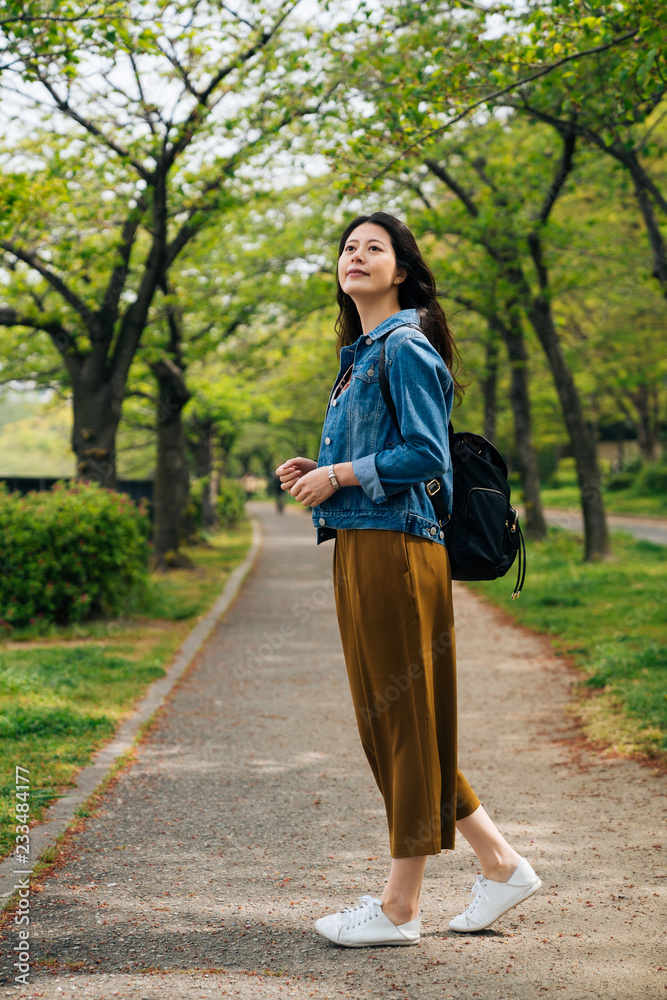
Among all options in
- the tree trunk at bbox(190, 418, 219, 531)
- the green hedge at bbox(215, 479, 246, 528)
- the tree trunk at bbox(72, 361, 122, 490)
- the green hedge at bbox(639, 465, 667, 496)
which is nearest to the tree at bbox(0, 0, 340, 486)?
the tree trunk at bbox(72, 361, 122, 490)

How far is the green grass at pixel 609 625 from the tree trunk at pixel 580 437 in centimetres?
47

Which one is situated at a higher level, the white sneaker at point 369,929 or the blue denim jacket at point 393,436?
the blue denim jacket at point 393,436

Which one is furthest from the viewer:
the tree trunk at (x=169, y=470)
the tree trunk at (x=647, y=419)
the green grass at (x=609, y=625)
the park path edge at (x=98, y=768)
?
the tree trunk at (x=647, y=419)

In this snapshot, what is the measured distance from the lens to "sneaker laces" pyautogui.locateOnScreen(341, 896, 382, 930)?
8.76 feet

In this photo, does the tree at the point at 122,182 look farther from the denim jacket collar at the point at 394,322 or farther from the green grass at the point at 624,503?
the green grass at the point at 624,503

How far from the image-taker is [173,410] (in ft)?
48.2

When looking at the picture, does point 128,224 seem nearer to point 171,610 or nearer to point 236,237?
point 171,610

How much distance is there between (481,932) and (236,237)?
1585 centimetres

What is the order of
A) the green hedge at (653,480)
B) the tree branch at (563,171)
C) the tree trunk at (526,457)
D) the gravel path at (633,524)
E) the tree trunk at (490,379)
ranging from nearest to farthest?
the tree branch at (563,171)
the tree trunk at (526,457)
the tree trunk at (490,379)
the gravel path at (633,524)
the green hedge at (653,480)

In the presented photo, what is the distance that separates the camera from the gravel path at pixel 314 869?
8.14 feet

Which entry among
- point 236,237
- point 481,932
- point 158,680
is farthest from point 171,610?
point 236,237

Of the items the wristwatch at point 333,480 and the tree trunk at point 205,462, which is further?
the tree trunk at point 205,462

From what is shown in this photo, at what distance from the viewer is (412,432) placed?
7.83ft

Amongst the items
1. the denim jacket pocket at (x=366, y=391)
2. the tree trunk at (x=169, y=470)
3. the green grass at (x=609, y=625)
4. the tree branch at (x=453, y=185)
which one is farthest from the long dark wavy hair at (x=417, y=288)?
the tree trunk at (x=169, y=470)
